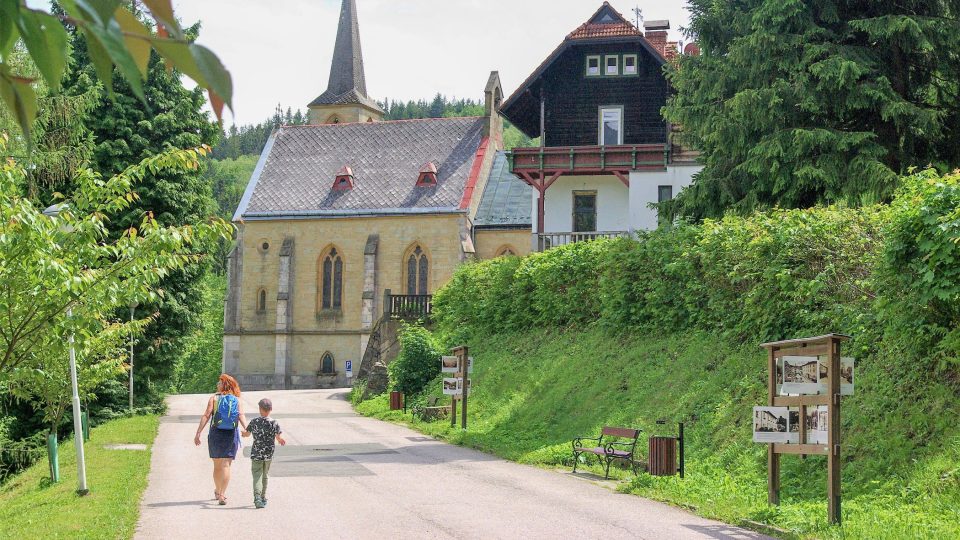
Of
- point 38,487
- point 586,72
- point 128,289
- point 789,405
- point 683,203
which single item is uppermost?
point 586,72

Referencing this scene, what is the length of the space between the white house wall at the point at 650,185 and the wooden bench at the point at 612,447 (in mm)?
20121

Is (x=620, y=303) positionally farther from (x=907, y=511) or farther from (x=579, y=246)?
(x=907, y=511)

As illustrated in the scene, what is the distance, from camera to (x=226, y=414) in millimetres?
14789

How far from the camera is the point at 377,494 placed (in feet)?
49.6

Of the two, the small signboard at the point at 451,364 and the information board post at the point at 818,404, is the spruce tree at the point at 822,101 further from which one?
the information board post at the point at 818,404

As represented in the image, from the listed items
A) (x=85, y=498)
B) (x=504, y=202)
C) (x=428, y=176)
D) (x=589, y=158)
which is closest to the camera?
(x=85, y=498)

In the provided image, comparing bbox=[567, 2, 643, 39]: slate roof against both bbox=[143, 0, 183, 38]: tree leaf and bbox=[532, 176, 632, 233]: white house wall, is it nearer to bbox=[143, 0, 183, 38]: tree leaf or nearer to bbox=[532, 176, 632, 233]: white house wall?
bbox=[532, 176, 632, 233]: white house wall

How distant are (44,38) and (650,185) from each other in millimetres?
37574

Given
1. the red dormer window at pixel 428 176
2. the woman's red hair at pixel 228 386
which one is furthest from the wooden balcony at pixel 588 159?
the woman's red hair at pixel 228 386

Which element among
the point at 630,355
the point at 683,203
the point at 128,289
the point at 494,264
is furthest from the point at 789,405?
the point at 494,264

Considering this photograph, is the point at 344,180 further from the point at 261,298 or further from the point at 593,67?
the point at 593,67

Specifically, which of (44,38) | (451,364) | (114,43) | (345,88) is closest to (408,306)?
(451,364)

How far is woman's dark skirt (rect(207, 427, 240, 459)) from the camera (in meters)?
14.5

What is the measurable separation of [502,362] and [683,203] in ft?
21.8
